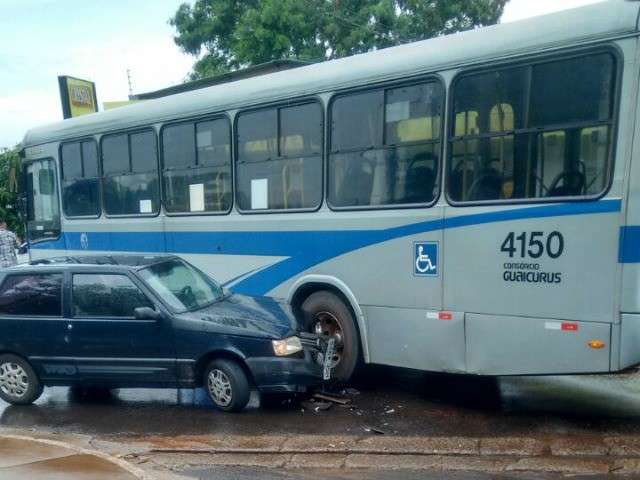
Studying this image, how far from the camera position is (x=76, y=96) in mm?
24203

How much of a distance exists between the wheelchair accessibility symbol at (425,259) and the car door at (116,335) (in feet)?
8.58

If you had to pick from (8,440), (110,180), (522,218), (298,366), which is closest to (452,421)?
(298,366)

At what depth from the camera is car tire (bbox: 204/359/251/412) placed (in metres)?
7.20

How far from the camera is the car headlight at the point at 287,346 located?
23.4 feet

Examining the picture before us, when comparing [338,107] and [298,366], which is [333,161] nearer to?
[338,107]

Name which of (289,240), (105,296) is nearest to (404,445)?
(289,240)

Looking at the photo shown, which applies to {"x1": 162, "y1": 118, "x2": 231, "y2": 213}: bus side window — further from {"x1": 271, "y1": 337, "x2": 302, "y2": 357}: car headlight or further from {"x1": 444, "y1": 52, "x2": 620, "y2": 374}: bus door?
{"x1": 444, "y1": 52, "x2": 620, "y2": 374}: bus door

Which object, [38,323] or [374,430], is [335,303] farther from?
[38,323]

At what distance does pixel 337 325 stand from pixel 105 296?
100 inches

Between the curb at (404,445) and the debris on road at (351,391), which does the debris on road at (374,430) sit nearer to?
the curb at (404,445)

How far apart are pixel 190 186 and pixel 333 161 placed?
253 centimetres

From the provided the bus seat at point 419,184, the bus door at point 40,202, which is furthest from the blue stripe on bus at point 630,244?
the bus door at point 40,202

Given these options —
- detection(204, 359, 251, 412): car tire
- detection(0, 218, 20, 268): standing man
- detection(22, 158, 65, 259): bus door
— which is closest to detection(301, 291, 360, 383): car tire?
detection(204, 359, 251, 412): car tire

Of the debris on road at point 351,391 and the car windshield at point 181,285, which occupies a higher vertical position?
the car windshield at point 181,285
